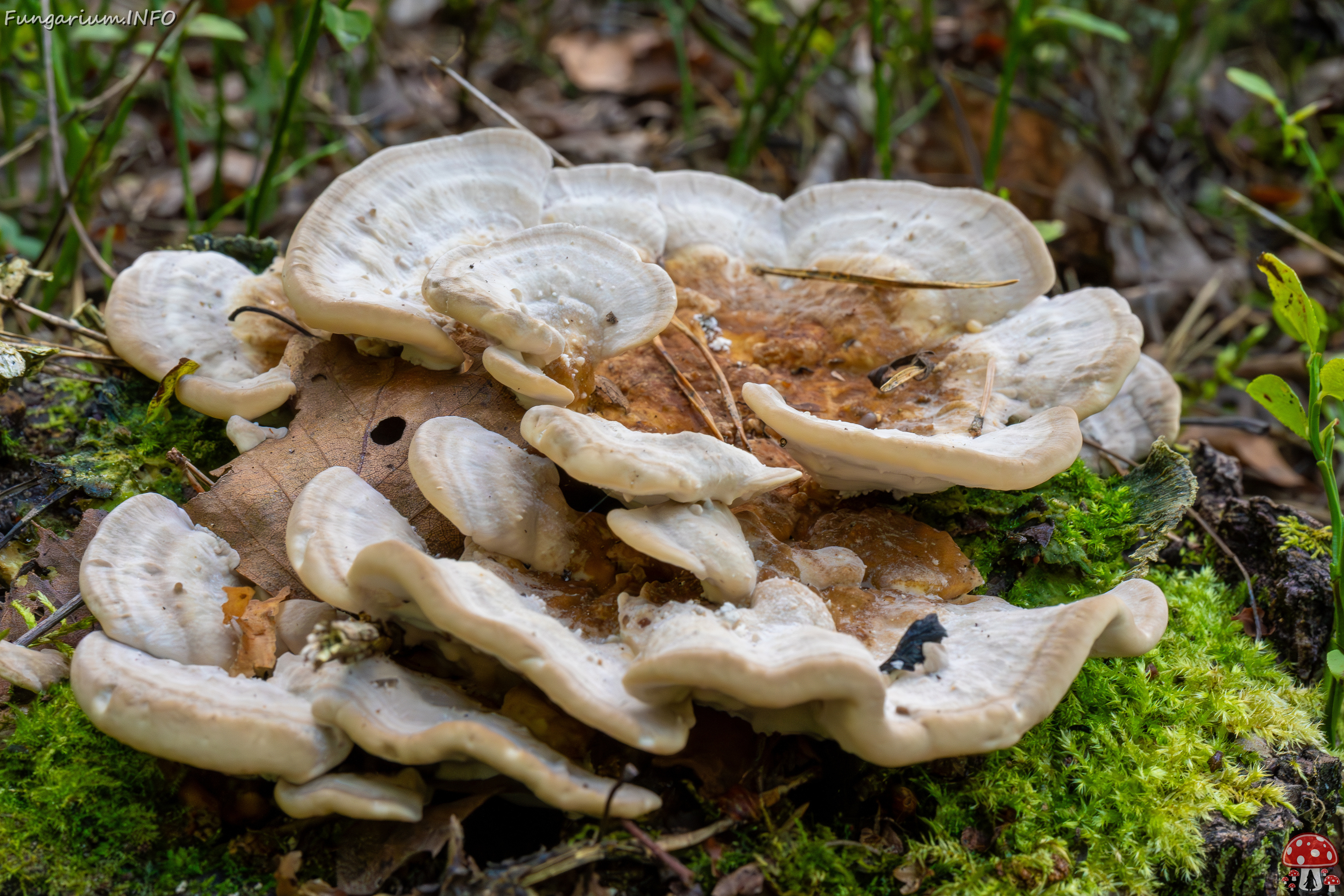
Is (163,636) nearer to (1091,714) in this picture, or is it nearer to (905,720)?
(905,720)

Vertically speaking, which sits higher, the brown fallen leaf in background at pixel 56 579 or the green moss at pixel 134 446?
the green moss at pixel 134 446

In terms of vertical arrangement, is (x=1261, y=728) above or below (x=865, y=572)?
below

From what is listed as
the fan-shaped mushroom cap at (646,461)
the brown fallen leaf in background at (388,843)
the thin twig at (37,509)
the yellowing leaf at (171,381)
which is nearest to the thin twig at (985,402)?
the fan-shaped mushroom cap at (646,461)

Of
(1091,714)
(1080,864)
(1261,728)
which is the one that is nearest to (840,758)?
(1080,864)

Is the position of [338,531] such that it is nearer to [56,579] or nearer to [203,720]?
[203,720]

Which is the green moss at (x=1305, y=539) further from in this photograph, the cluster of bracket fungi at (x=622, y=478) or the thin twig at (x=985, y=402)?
the thin twig at (x=985, y=402)

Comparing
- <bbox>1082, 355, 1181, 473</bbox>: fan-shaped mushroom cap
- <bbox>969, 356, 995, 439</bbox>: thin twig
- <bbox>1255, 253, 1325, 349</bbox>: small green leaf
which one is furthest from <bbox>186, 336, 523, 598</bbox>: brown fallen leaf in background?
<bbox>1082, 355, 1181, 473</bbox>: fan-shaped mushroom cap
